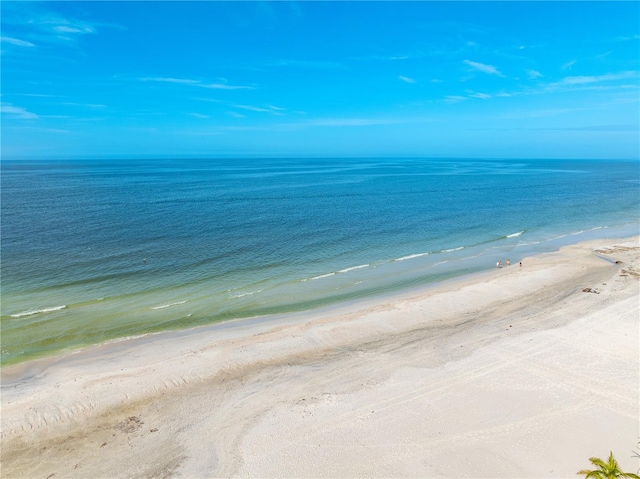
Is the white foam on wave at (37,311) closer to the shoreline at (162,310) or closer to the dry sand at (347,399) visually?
the shoreline at (162,310)

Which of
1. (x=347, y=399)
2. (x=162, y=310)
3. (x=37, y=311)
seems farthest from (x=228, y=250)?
(x=347, y=399)

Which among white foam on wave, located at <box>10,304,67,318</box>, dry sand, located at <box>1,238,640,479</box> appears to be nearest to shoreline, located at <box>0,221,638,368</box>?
white foam on wave, located at <box>10,304,67,318</box>

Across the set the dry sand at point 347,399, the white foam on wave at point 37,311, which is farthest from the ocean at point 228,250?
the dry sand at point 347,399

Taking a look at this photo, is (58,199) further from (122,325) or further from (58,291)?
(122,325)

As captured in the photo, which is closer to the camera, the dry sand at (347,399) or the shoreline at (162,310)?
the dry sand at (347,399)

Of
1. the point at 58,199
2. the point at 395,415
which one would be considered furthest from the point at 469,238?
the point at 58,199

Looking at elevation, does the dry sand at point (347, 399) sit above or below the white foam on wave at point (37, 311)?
below

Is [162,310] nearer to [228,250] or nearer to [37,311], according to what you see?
[37,311]
